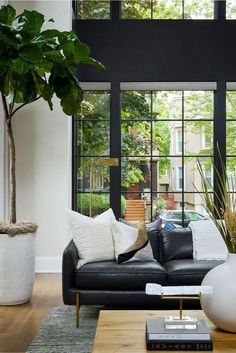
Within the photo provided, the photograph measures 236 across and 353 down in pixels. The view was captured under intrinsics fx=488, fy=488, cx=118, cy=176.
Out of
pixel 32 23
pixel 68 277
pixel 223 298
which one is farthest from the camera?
pixel 32 23

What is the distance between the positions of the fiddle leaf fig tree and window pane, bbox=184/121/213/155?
7.87 feet

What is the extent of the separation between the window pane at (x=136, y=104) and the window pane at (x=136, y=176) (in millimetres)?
628

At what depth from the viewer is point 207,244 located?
441 centimetres

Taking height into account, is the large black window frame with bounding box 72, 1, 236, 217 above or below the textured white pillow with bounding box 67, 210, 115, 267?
above

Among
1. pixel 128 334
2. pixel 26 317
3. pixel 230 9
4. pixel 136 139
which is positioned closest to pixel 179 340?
pixel 128 334

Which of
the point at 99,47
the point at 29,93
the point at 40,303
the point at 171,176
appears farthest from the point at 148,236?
the point at 99,47

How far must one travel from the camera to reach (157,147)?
22.9ft

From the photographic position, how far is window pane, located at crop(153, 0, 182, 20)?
22.7 feet

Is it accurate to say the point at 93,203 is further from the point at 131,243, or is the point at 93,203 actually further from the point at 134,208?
the point at 131,243

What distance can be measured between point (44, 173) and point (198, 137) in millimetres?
2258

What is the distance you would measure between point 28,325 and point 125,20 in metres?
4.50

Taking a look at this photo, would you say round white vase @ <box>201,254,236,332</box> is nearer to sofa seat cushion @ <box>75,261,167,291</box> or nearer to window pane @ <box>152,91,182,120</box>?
sofa seat cushion @ <box>75,261,167,291</box>

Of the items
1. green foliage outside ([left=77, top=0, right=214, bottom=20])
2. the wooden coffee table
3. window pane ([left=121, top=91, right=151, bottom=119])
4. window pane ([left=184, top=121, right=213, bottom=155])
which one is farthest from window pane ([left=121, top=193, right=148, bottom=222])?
the wooden coffee table

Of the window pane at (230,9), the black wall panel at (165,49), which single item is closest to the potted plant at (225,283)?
the black wall panel at (165,49)
